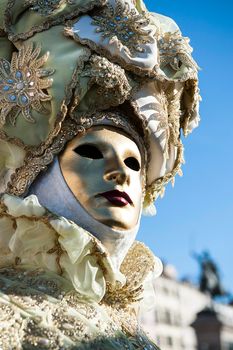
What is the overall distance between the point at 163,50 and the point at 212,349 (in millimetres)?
12151

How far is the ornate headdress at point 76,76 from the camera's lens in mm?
2457

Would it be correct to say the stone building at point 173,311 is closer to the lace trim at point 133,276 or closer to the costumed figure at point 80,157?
the lace trim at point 133,276

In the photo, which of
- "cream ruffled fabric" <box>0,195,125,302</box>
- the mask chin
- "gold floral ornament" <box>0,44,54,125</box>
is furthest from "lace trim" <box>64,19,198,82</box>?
"cream ruffled fabric" <box>0,195,125,302</box>

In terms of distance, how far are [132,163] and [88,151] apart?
193 mm

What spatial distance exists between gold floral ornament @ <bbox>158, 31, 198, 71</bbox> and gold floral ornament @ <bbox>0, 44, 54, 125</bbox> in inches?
18.6

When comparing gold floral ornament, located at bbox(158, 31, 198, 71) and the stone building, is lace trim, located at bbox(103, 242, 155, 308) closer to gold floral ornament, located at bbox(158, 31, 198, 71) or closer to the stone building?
gold floral ornament, located at bbox(158, 31, 198, 71)

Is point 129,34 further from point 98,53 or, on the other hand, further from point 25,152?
point 25,152

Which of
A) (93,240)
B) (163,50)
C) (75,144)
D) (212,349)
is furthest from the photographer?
(212,349)

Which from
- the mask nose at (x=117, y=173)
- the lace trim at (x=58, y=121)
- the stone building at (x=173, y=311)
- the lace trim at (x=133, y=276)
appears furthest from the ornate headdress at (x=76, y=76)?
the stone building at (x=173, y=311)

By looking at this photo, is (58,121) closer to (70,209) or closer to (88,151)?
(88,151)

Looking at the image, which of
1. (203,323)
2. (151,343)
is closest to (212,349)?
(203,323)

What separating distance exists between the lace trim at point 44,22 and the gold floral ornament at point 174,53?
291mm

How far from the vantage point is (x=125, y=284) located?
2.49 metres

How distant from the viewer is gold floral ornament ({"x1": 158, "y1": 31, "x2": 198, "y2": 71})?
8.86 ft
